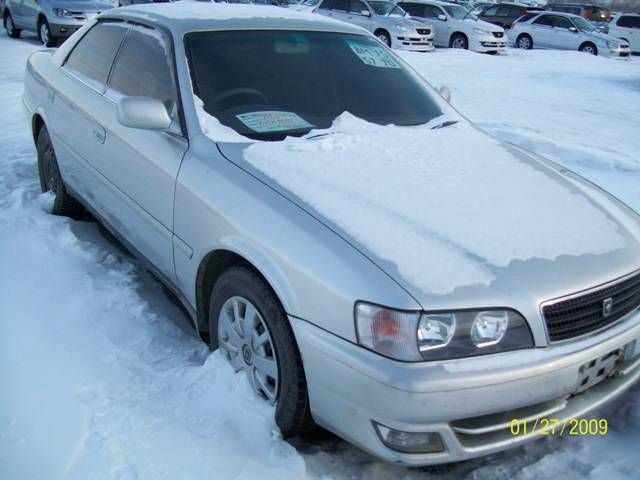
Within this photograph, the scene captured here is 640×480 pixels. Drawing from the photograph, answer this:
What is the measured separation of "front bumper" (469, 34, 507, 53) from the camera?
1839 cm

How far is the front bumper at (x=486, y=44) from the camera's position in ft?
60.3

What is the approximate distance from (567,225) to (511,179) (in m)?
0.42

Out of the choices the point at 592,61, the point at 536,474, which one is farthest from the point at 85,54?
the point at 592,61

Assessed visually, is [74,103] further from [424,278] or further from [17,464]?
[424,278]

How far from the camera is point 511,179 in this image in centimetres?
283

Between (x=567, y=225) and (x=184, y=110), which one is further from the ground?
(x=184, y=110)

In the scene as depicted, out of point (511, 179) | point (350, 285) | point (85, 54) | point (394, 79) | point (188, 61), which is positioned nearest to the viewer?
point (350, 285)

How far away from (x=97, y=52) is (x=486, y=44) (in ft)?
53.9

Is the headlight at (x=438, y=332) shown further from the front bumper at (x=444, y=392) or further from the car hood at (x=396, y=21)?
the car hood at (x=396, y=21)

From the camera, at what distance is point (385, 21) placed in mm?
17438

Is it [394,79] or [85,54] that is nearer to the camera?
[394,79]

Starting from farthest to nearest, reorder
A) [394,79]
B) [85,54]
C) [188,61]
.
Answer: [85,54], [394,79], [188,61]

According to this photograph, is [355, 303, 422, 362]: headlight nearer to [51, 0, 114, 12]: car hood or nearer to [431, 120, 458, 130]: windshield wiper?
[431, 120, 458, 130]: windshield wiper

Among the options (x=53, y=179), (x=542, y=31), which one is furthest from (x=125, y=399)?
(x=542, y=31)
